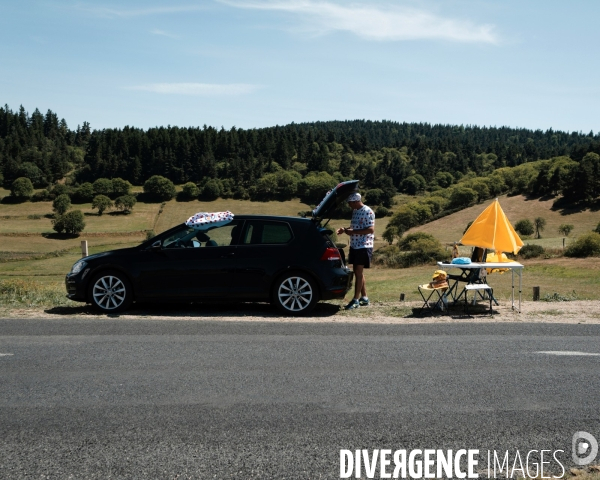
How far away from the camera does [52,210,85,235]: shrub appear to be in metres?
103

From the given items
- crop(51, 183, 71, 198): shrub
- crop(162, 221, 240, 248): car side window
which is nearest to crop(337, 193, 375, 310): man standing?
crop(162, 221, 240, 248): car side window

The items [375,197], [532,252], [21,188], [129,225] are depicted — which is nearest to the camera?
[532,252]


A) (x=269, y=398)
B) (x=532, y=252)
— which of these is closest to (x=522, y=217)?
(x=532, y=252)

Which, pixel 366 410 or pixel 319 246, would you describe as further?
pixel 319 246

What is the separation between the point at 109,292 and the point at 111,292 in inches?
1.3

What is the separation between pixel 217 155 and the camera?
180 metres

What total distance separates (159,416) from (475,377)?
3.10 metres

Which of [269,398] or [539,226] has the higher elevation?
[539,226]

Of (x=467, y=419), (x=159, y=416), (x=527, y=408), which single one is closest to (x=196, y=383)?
(x=159, y=416)

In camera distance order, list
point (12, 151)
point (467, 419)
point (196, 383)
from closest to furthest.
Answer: point (467, 419) < point (196, 383) < point (12, 151)

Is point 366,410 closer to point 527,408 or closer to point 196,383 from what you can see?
point 527,408

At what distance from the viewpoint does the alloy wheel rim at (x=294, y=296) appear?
10297 millimetres

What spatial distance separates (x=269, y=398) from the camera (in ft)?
18.0

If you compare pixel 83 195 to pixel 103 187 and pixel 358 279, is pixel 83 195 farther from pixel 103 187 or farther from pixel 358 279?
pixel 358 279
